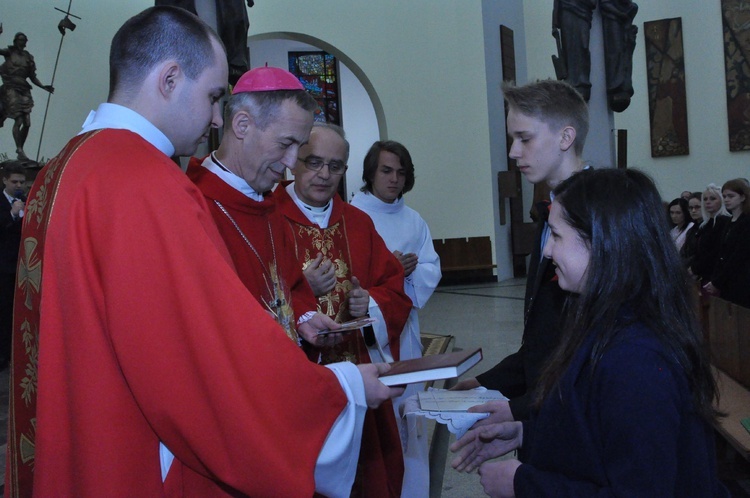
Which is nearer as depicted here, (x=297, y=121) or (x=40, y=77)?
(x=297, y=121)

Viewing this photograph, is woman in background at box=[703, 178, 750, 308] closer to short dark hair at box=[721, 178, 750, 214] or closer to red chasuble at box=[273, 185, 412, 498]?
short dark hair at box=[721, 178, 750, 214]

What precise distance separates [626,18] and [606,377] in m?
6.62

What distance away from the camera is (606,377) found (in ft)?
4.38

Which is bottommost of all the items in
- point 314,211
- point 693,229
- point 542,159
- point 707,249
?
point 707,249

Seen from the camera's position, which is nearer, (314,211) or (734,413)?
(314,211)

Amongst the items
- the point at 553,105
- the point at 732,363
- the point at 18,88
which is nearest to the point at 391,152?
the point at 553,105

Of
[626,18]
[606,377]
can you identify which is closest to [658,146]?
[626,18]

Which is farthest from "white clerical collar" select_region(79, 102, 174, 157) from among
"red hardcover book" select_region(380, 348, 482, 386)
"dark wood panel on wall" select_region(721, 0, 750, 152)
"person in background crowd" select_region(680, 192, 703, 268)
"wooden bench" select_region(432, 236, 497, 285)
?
"dark wood panel on wall" select_region(721, 0, 750, 152)

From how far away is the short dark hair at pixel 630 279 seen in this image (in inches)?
54.4

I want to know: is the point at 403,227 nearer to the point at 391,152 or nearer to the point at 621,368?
the point at 391,152

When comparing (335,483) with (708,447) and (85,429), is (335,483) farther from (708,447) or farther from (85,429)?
(708,447)

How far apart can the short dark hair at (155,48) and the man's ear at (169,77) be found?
13 millimetres

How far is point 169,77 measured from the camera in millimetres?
1629

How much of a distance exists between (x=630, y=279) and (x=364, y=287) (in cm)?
218
